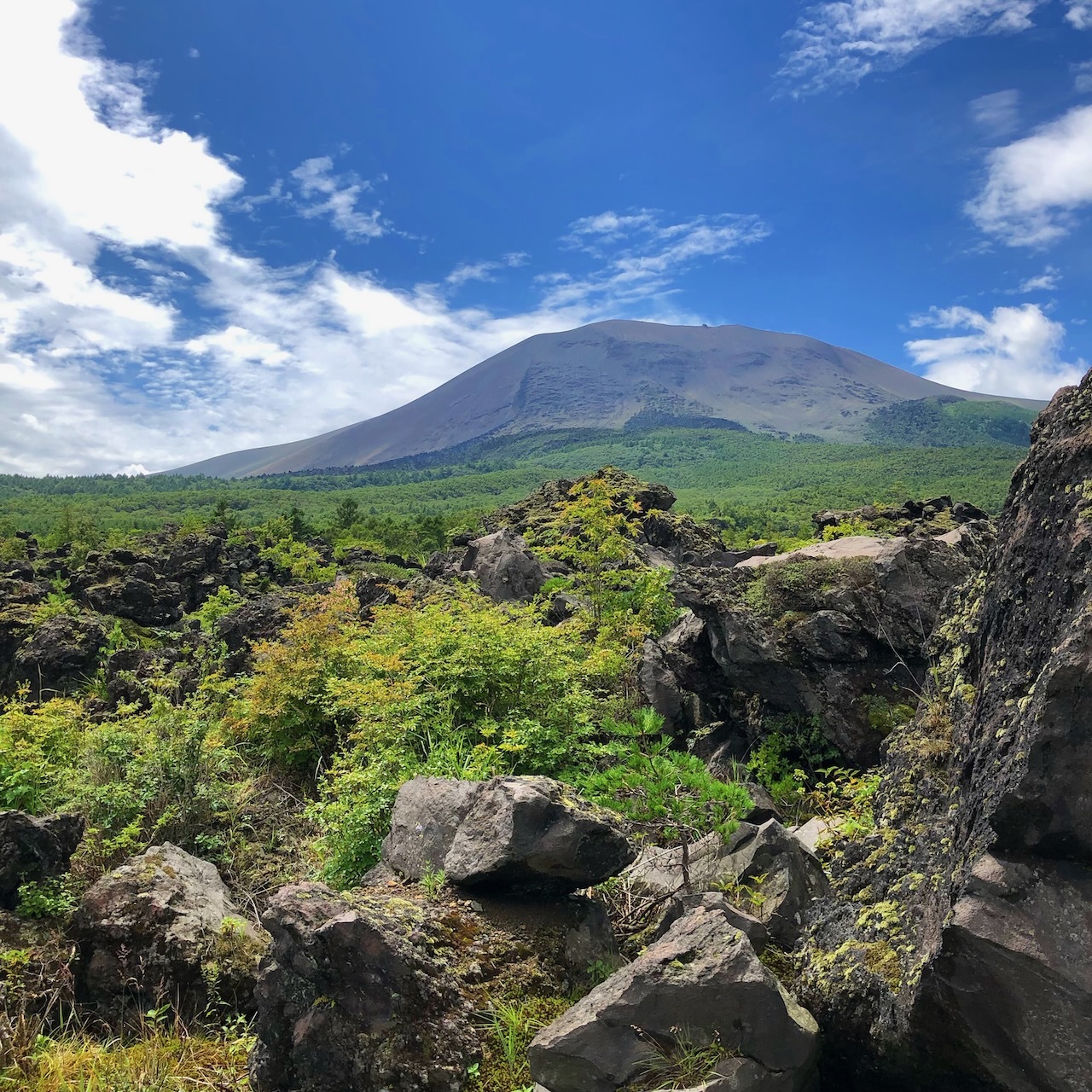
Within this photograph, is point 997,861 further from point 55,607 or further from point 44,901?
point 55,607

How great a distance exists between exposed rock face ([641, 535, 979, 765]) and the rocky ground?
Answer: 2435mm

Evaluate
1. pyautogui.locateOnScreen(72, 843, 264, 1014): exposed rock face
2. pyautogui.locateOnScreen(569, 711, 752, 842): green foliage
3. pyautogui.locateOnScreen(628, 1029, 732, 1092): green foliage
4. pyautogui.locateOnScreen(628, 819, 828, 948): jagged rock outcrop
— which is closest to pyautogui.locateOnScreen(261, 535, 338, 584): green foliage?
pyautogui.locateOnScreen(72, 843, 264, 1014): exposed rock face

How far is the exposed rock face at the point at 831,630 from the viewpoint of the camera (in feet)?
28.8

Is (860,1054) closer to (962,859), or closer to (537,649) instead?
(962,859)

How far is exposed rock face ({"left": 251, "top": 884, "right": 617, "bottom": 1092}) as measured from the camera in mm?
3486

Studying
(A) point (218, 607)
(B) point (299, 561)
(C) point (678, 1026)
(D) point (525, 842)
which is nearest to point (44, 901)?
(D) point (525, 842)

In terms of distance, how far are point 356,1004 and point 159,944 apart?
251 cm

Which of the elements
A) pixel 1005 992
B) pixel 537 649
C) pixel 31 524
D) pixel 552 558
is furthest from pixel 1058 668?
pixel 31 524

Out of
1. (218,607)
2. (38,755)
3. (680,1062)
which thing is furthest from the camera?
(218,607)

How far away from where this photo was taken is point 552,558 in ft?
74.0

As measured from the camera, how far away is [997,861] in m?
2.79

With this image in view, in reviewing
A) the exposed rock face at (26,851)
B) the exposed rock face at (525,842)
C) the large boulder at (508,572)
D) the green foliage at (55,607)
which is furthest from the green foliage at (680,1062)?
the green foliage at (55,607)

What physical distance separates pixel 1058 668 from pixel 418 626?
8.39 meters

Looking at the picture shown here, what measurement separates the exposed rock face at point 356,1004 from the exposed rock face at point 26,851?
12.5 ft
